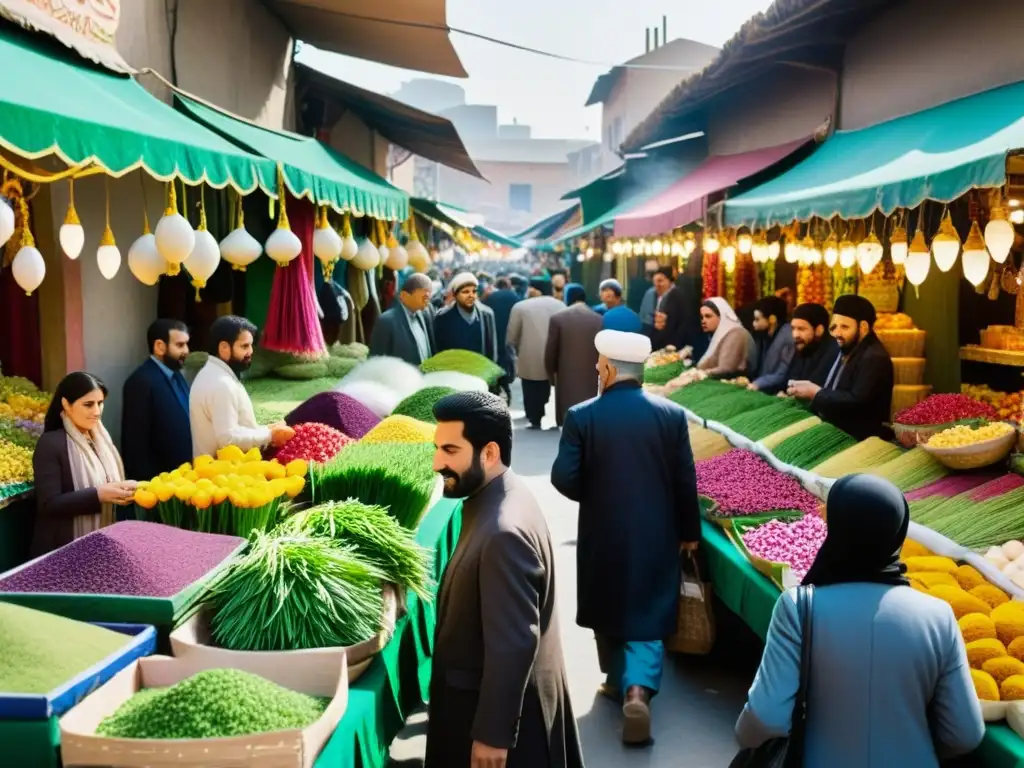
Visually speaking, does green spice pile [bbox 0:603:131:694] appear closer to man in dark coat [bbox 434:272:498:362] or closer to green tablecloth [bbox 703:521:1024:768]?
green tablecloth [bbox 703:521:1024:768]

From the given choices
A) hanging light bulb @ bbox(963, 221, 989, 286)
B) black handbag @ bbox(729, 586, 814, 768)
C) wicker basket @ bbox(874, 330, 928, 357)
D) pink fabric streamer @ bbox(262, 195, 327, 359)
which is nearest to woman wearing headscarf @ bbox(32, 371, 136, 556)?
black handbag @ bbox(729, 586, 814, 768)

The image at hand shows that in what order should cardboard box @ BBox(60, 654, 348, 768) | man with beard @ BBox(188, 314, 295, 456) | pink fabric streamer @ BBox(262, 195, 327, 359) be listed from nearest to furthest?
cardboard box @ BBox(60, 654, 348, 768), man with beard @ BBox(188, 314, 295, 456), pink fabric streamer @ BBox(262, 195, 327, 359)

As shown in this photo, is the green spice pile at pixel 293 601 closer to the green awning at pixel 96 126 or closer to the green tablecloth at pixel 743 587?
the green tablecloth at pixel 743 587

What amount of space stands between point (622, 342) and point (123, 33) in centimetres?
445

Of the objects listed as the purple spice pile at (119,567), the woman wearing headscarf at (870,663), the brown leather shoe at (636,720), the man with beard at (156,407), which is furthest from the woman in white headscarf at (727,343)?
the woman wearing headscarf at (870,663)

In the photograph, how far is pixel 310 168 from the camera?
278 inches

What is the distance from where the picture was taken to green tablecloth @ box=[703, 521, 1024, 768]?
3.06 meters

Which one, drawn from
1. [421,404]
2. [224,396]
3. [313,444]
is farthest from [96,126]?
[421,404]

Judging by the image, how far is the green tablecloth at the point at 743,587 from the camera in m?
3.06

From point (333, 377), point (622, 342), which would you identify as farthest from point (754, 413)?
point (333, 377)

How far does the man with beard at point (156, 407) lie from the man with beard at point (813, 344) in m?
4.23

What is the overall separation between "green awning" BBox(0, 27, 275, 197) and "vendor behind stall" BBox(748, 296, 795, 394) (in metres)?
4.34

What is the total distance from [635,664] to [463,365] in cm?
476

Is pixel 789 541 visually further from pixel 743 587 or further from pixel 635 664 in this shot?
pixel 635 664
